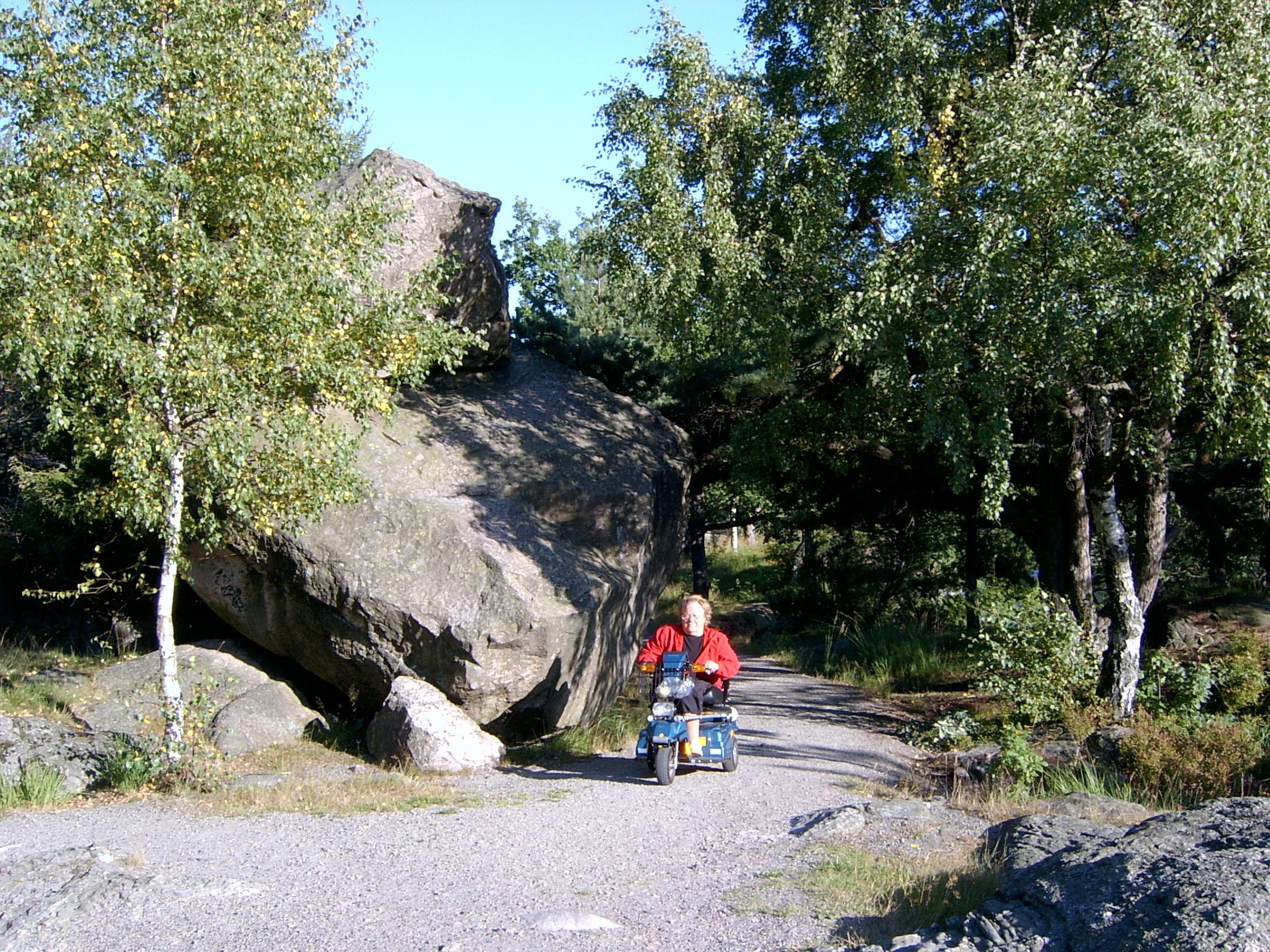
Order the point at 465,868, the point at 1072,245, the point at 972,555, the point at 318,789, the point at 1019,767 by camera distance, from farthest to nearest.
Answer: the point at 972,555, the point at 1072,245, the point at 318,789, the point at 1019,767, the point at 465,868

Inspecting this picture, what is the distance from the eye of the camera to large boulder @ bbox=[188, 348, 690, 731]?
10.7 m

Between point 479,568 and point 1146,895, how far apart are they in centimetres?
765

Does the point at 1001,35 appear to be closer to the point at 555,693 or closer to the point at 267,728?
the point at 555,693

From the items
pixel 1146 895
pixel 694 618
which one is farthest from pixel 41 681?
pixel 1146 895

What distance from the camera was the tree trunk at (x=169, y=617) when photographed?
9312mm

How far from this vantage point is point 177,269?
916 centimetres

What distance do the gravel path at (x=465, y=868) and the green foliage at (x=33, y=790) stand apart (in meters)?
0.39

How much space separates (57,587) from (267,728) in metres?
7.88

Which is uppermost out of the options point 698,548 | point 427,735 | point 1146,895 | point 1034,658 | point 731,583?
point 698,548

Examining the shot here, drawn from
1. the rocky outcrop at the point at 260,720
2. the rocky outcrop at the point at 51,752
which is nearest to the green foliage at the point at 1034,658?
the rocky outcrop at the point at 260,720

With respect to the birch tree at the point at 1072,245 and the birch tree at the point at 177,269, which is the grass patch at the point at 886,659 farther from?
the birch tree at the point at 177,269

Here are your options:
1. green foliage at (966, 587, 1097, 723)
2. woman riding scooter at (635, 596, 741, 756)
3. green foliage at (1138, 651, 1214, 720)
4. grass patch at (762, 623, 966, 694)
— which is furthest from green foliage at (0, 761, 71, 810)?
Answer: grass patch at (762, 623, 966, 694)

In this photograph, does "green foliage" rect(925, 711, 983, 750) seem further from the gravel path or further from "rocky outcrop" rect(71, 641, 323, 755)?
"rocky outcrop" rect(71, 641, 323, 755)

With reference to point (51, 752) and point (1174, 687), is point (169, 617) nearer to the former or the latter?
point (51, 752)
